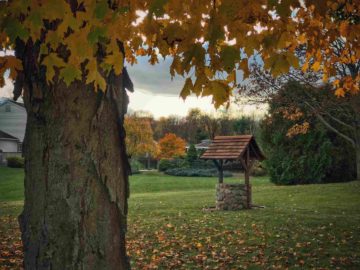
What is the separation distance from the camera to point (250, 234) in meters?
10.3

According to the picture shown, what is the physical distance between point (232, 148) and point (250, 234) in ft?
19.8

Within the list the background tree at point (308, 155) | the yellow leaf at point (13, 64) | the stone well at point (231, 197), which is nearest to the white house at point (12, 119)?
the background tree at point (308, 155)

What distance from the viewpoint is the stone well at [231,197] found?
15.4 metres

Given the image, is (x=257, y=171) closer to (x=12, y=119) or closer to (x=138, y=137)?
(x=138, y=137)

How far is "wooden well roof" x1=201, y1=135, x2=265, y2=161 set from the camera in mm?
15719

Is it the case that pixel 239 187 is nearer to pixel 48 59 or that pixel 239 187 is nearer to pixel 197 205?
pixel 197 205

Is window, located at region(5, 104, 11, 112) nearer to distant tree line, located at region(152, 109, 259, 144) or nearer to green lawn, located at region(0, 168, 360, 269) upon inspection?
distant tree line, located at region(152, 109, 259, 144)

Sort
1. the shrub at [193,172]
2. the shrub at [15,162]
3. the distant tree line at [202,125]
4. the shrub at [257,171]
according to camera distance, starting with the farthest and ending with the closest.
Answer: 1. the distant tree line at [202,125]
2. the shrub at [15,162]
3. the shrub at [193,172]
4. the shrub at [257,171]

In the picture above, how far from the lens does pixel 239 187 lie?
50.8 feet

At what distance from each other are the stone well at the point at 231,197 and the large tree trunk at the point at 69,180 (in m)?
12.1

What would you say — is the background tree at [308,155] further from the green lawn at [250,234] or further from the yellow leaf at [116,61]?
the yellow leaf at [116,61]

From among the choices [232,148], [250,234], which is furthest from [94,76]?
[232,148]

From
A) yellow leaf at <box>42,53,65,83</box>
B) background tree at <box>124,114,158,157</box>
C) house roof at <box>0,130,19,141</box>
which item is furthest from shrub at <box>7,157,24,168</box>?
yellow leaf at <box>42,53,65,83</box>

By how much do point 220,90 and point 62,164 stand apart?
4.52 ft
